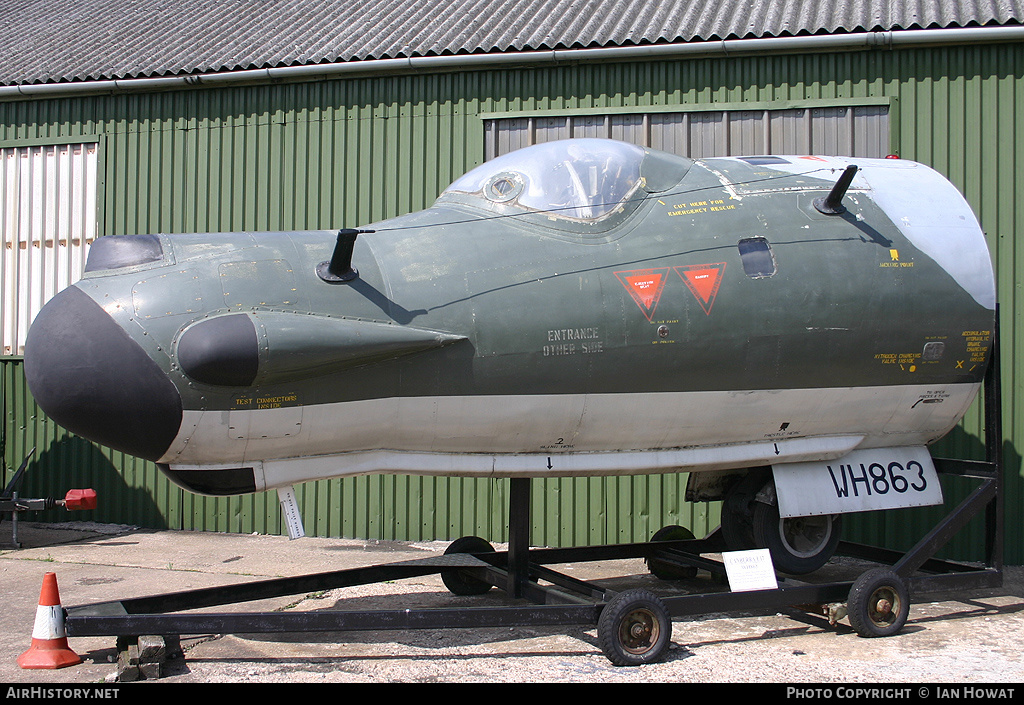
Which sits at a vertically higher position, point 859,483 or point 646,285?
point 646,285

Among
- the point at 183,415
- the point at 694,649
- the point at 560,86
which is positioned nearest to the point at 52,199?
the point at 560,86

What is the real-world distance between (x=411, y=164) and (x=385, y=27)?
2.17m

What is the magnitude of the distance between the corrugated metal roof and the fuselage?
3355 mm

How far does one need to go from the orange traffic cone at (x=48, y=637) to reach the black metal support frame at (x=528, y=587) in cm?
13

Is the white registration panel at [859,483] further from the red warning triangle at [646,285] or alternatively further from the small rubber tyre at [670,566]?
the red warning triangle at [646,285]

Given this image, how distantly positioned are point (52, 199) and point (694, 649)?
9.30 m

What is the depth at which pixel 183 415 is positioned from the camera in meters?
4.95

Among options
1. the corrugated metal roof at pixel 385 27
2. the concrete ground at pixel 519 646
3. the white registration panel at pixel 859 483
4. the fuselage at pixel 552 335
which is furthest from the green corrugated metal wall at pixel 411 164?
the fuselage at pixel 552 335

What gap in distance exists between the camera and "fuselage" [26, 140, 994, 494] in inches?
195

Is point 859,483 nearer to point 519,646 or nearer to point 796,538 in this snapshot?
point 796,538

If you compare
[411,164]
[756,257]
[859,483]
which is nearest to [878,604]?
[859,483]

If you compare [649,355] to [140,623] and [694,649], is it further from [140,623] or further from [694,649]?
[140,623]

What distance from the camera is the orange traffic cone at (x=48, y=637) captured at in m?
5.21

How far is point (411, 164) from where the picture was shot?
10000mm
